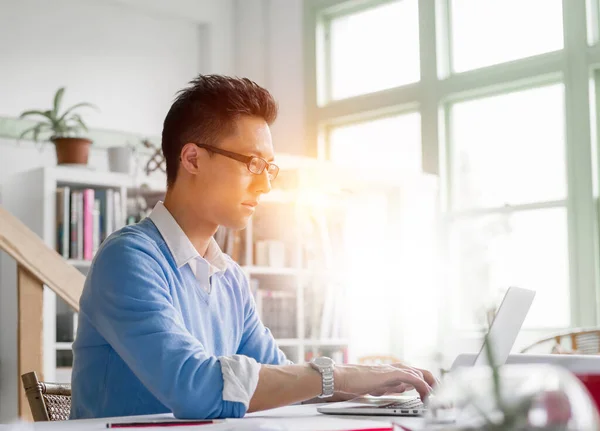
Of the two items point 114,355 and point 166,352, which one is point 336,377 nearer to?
point 166,352

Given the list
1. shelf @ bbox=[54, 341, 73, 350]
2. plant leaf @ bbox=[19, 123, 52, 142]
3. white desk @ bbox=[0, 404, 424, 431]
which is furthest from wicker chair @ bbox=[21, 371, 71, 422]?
plant leaf @ bbox=[19, 123, 52, 142]

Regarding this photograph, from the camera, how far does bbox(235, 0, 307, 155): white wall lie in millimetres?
6895

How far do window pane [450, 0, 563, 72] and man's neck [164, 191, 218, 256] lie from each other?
410 cm

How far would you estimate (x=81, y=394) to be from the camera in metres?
1.75

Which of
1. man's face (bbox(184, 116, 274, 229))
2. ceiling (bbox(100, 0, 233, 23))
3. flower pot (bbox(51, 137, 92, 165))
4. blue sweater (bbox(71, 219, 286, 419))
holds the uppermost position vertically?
ceiling (bbox(100, 0, 233, 23))

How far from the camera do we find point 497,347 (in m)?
1.60

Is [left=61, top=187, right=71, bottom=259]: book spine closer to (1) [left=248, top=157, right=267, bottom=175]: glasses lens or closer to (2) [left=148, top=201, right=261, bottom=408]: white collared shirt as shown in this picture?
(2) [left=148, top=201, right=261, bottom=408]: white collared shirt

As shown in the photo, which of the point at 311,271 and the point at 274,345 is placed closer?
the point at 274,345

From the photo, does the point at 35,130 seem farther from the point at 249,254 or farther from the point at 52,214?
the point at 249,254

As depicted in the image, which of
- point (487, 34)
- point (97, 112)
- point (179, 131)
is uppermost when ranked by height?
point (487, 34)

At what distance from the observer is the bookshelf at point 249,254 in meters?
4.66

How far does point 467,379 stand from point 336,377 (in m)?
0.89

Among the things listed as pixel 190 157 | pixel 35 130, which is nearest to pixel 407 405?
pixel 190 157

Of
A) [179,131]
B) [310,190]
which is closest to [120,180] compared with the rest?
[310,190]
